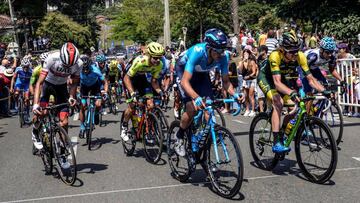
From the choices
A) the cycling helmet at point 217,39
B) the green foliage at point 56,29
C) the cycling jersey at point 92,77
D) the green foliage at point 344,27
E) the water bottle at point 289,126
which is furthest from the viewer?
the green foliage at point 56,29

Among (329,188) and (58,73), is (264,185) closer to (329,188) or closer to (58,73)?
(329,188)

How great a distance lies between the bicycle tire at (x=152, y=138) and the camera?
24.7 ft

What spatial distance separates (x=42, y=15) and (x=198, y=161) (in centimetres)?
5520

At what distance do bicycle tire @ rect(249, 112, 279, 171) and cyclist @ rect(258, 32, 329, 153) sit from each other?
24cm

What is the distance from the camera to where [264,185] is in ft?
20.2

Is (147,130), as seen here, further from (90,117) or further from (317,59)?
(317,59)

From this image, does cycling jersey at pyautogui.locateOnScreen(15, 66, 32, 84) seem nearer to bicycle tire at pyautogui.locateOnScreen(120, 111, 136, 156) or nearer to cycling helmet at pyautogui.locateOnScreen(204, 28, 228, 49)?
bicycle tire at pyautogui.locateOnScreen(120, 111, 136, 156)

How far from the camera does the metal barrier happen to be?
12234 millimetres

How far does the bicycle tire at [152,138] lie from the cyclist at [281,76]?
5.70 feet

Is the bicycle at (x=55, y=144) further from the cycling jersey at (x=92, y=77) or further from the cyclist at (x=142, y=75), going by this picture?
the cycling jersey at (x=92, y=77)

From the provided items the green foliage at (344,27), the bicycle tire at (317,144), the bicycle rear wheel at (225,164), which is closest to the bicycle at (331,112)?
the bicycle tire at (317,144)

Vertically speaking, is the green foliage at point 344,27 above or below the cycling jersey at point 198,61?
above

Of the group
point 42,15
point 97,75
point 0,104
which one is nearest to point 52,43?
point 42,15

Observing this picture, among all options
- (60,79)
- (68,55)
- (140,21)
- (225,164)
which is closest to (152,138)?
(60,79)
